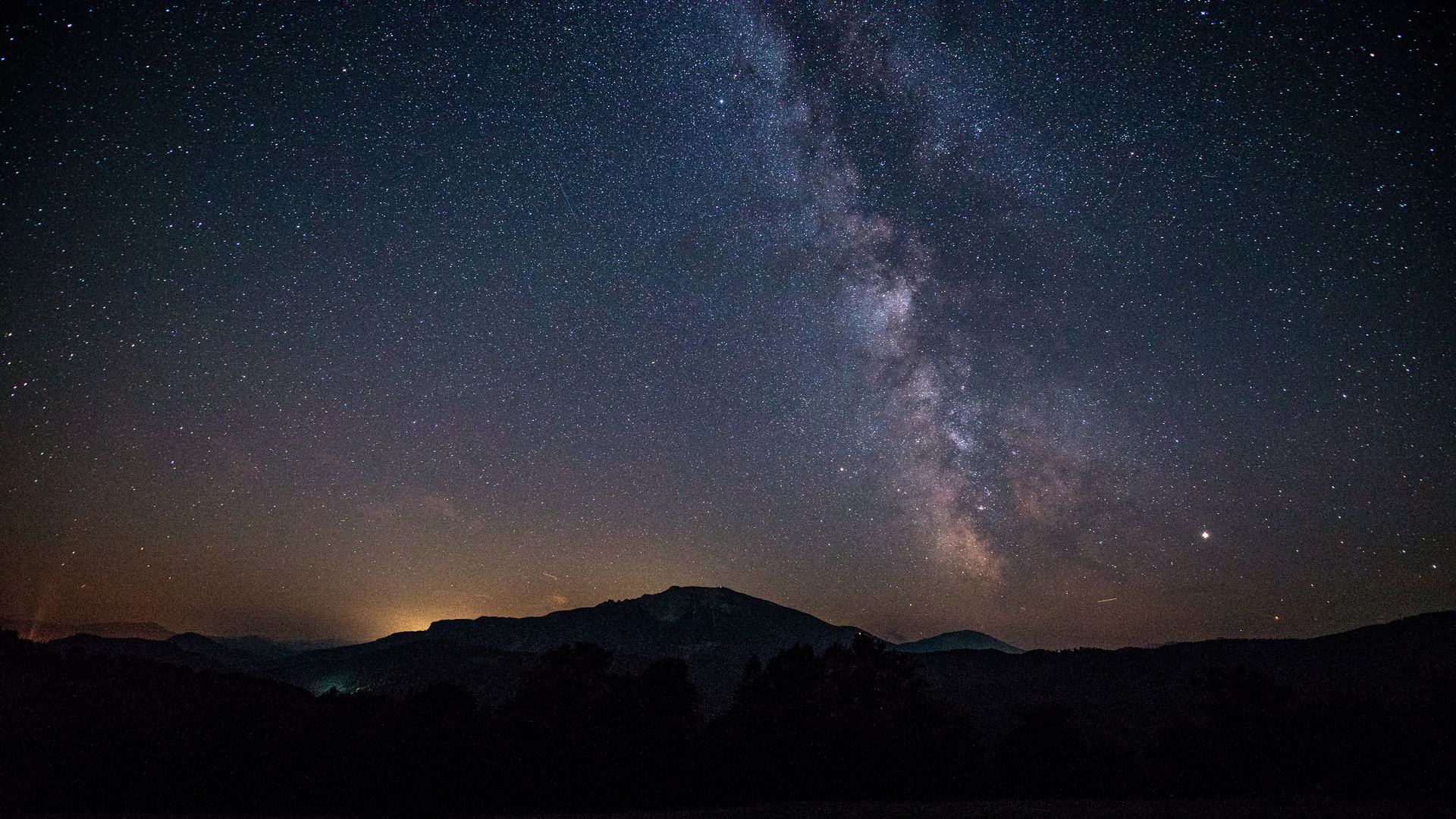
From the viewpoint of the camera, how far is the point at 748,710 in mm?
41500

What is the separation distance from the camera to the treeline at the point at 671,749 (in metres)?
36.8

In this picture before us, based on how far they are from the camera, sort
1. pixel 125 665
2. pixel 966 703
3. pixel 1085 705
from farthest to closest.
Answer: pixel 966 703, pixel 1085 705, pixel 125 665

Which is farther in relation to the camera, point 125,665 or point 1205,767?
point 125,665

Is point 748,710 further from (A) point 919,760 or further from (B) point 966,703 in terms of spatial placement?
(B) point 966,703

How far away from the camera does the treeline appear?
36.8 metres

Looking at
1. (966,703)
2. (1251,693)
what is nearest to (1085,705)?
(966,703)

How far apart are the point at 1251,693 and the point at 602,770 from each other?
44272 millimetres

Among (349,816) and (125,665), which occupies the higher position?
(125,665)

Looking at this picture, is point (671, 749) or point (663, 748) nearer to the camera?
point (663, 748)

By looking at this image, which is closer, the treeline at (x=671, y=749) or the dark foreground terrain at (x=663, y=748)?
the dark foreground terrain at (x=663, y=748)

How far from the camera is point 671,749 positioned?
40062 millimetres

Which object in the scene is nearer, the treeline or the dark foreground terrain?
the dark foreground terrain

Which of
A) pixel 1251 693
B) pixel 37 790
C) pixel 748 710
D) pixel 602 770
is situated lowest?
pixel 37 790

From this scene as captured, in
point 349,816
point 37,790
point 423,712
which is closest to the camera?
point 349,816
